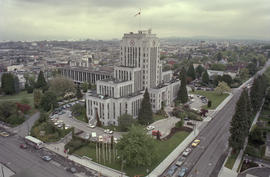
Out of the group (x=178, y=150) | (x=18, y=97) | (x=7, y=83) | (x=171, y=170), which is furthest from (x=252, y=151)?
(x=7, y=83)

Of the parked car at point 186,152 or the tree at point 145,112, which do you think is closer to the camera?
the parked car at point 186,152

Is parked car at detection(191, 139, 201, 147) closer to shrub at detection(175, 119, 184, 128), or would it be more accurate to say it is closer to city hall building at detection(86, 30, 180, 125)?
shrub at detection(175, 119, 184, 128)

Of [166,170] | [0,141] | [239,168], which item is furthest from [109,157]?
[0,141]

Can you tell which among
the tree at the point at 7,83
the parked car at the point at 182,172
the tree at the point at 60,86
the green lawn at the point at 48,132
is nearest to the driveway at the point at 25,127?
the green lawn at the point at 48,132

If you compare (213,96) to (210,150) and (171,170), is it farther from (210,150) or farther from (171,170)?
(171,170)

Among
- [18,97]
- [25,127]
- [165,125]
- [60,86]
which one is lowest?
[25,127]

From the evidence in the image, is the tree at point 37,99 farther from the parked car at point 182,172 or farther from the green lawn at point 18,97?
the parked car at point 182,172

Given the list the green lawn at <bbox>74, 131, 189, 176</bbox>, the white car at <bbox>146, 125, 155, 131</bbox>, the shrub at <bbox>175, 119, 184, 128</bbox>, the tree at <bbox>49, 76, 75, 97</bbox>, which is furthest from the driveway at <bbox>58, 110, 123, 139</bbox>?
the tree at <bbox>49, 76, 75, 97</bbox>
